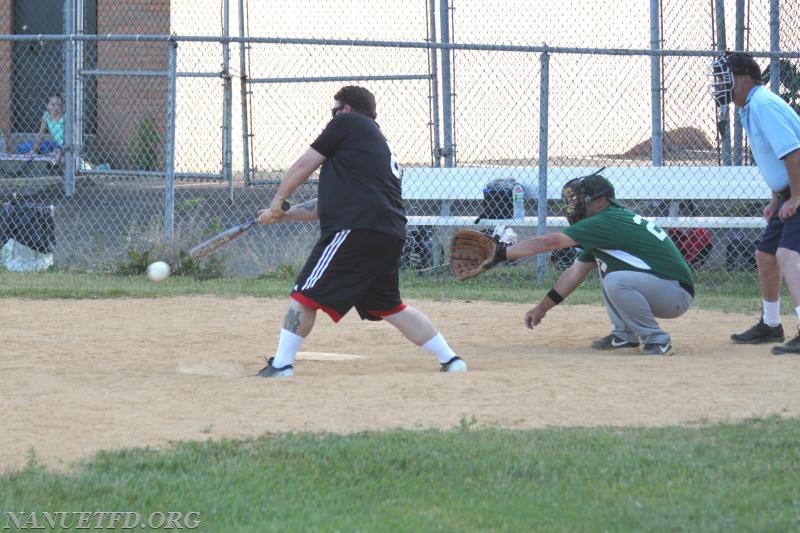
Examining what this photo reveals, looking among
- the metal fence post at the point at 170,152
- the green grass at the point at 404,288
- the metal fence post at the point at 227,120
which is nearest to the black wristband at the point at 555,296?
the green grass at the point at 404,288

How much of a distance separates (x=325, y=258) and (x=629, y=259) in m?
2.07

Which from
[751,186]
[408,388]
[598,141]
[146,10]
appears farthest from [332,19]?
[408,388]

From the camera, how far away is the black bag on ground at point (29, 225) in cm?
1238

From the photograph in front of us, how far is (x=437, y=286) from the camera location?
11.3 m

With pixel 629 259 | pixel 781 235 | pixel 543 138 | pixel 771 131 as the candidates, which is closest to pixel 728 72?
pixel 771 131

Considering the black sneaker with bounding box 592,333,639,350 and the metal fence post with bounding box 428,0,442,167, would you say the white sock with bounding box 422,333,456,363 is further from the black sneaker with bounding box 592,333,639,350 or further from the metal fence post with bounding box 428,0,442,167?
the metal fence post with bounding box 428,0,442,167

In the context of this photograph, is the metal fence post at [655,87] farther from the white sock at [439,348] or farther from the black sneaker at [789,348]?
the white sock at [439,348]

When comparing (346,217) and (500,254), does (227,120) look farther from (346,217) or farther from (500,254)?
(346,217)

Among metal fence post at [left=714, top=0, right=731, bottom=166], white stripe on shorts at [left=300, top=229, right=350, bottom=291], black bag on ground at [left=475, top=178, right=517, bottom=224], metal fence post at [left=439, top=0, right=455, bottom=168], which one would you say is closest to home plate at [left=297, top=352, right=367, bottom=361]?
white stripe on shorts at [left=300, top=229, right=350, bottom=291]

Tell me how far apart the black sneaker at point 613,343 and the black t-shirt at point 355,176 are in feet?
6.47

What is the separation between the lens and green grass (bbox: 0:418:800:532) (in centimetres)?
404

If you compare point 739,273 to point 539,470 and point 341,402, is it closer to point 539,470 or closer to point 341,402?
point 341,402

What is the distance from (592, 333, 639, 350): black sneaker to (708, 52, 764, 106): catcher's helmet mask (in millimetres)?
1754

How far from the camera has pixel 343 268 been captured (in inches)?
259
